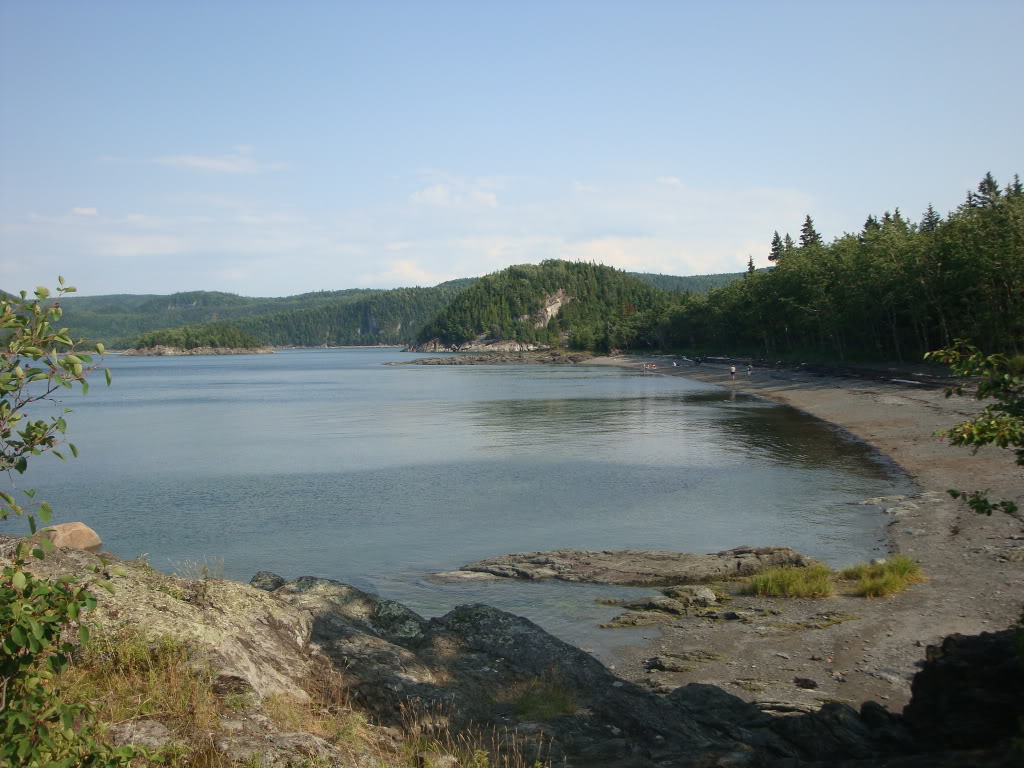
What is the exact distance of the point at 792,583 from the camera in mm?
17922

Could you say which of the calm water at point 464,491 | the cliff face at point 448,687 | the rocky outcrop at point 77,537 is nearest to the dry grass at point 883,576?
the calm water at point 464,491

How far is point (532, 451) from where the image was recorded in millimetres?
45375

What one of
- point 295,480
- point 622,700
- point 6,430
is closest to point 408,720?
point 622,700

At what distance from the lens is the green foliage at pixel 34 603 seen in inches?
178

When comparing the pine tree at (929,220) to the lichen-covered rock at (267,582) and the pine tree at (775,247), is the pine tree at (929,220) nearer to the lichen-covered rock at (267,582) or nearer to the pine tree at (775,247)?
the pine tree at (775,247)

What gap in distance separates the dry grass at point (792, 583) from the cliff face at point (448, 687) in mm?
7295

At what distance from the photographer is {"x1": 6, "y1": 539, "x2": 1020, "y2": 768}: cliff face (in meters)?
8.28

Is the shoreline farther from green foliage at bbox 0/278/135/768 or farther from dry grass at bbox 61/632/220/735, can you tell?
green foliage at bbox 0/278/135/768

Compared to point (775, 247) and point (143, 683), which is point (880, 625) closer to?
point (143, 683)

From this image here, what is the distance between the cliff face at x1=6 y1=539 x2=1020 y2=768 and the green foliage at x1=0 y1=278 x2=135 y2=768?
6.69ft

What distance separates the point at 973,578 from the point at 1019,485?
11.3m

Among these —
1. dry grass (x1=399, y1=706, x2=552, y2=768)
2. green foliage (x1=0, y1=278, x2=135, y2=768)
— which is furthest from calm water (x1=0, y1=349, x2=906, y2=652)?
green foliage (x1=0, y1=278, x2=135, y2=768)

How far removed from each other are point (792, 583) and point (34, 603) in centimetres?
1672

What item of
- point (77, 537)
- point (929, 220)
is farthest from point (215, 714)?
point (929, 220)
